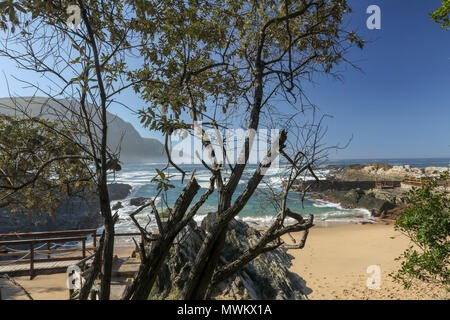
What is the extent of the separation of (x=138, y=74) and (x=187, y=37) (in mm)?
683

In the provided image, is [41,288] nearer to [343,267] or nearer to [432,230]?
[432,230]

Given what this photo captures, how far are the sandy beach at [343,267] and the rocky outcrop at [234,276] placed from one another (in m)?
1.58

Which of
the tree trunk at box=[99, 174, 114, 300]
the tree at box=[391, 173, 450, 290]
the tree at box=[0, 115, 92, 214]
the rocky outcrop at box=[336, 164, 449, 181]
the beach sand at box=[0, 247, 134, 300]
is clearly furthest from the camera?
the rocky outcrop at box=[336, 164, 449, 181]

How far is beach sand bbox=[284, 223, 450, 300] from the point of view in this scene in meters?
6.71

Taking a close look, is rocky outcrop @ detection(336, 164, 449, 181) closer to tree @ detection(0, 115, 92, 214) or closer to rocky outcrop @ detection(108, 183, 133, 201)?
rocky outcrop @ detection(108, 183, 133, 201)

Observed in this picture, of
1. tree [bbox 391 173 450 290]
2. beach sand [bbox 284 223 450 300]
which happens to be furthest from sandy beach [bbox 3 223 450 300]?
tree [bbox 391 173 450 290]

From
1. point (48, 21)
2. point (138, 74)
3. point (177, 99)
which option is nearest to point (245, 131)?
point (177, 99)

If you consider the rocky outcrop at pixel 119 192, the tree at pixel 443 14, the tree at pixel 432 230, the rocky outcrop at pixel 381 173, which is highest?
the tree at pixel 443 14

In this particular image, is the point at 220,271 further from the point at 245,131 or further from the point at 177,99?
the point at 177,99

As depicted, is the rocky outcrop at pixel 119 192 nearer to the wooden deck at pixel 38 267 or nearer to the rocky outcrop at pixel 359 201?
the rocky outcrop at pixel 359 201

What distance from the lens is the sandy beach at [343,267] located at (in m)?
5.58

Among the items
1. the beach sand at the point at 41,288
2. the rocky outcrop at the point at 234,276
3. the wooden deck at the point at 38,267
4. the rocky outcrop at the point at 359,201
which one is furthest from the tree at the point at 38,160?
the rocky outcrop at the point at 359,201

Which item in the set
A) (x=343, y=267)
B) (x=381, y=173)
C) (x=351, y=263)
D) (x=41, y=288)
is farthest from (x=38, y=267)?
(x=381, y=173)

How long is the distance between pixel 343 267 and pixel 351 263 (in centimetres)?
77
